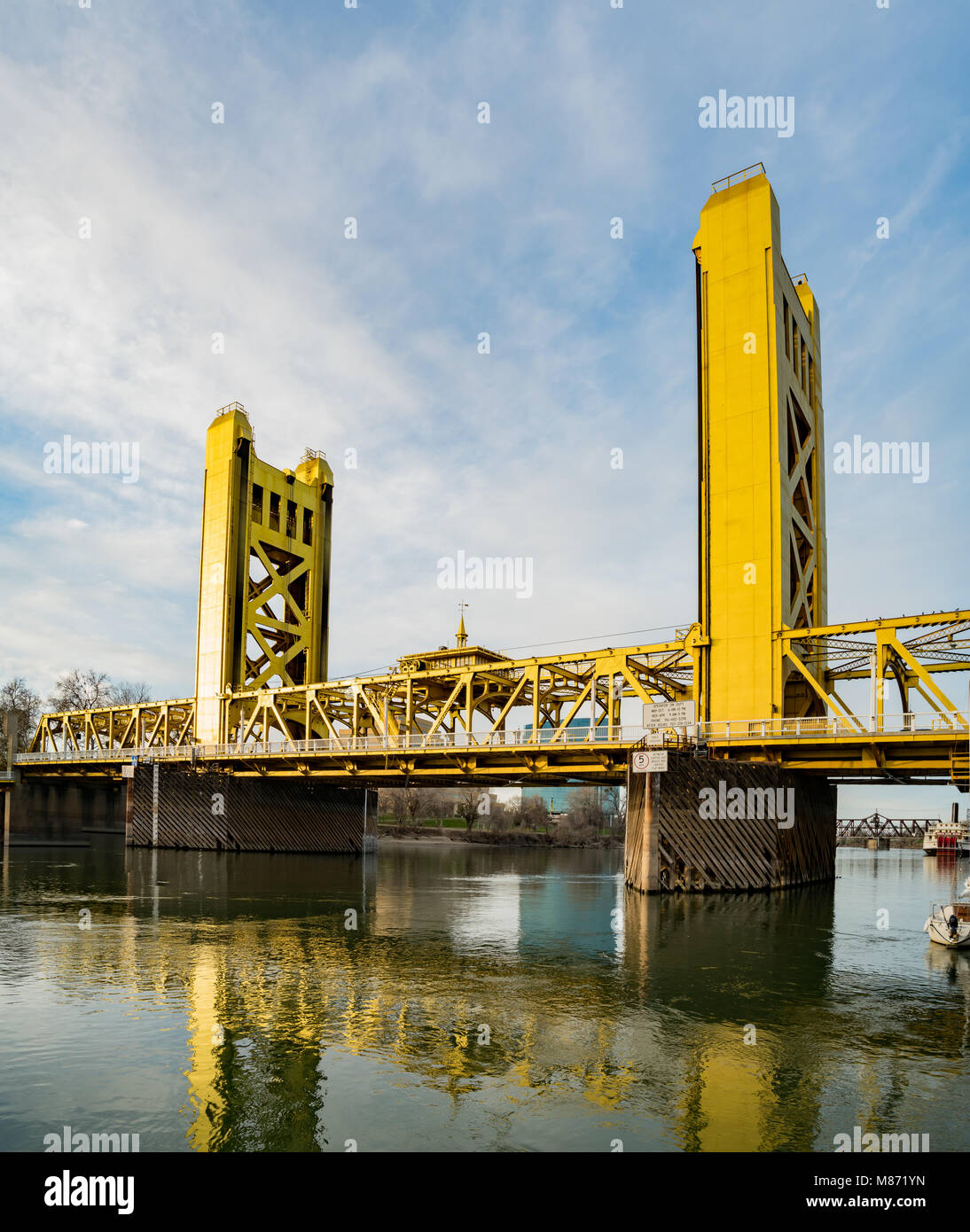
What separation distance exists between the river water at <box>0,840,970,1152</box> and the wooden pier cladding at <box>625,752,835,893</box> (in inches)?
134

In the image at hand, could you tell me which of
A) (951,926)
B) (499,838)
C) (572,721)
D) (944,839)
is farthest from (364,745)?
(944,839)

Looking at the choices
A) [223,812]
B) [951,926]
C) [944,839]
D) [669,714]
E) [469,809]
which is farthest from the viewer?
[469,809]

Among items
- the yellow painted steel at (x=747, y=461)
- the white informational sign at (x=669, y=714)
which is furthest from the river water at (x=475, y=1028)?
the yellow painted steel at (x=747, y=461)

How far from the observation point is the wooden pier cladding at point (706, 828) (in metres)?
37.3

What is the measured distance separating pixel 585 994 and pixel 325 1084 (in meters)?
8.28

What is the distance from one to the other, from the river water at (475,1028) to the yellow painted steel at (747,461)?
13069mm

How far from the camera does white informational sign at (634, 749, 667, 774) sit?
36.3 metres

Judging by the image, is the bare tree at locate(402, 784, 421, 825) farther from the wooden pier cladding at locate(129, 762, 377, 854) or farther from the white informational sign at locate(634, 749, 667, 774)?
the white informational sign at locate(634, 749, 667, 774)

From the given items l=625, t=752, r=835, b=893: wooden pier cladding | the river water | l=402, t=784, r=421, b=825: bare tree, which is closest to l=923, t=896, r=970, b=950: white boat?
the river water

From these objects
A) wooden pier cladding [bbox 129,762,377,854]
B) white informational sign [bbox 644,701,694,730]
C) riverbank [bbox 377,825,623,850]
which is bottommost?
riverbank [bbox 377,825,623,850]

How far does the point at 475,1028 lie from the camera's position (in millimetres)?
15977

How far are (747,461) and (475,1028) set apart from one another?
3575 centimetres

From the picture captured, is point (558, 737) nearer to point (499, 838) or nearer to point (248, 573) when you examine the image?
point (248, 573)

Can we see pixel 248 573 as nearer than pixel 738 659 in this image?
No
